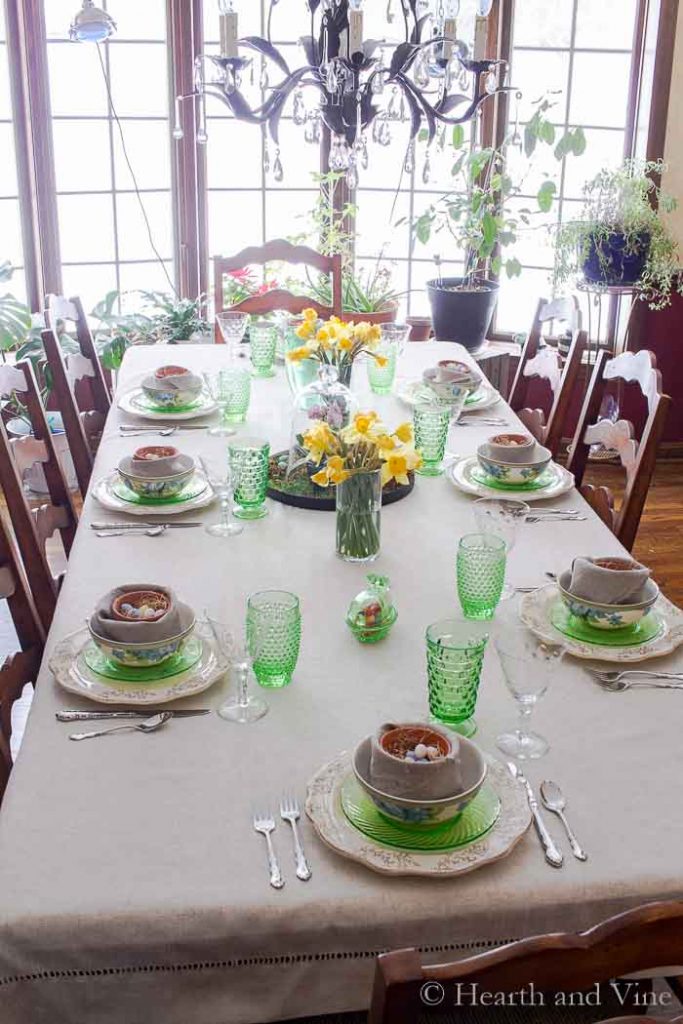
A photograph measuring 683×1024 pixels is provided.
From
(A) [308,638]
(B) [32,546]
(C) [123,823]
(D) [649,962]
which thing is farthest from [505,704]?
(B) [32,546]

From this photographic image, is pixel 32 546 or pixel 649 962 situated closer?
pixel 649 962

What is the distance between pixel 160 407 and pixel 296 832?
1.70 m

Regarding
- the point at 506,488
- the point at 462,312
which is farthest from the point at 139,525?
the point at 462,312

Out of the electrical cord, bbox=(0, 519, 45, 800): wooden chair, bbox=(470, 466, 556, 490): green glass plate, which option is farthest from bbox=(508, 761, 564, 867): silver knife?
the electrical cord

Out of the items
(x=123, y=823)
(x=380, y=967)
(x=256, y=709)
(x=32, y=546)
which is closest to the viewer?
(x=380, y=967)

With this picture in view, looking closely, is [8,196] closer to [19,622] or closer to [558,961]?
[19,622]

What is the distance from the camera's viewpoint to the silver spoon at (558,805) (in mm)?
1185

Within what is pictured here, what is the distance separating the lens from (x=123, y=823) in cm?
122

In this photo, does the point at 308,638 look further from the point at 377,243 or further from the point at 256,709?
the point at 377,243

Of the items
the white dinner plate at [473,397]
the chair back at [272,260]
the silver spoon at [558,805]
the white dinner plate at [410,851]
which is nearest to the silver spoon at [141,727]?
the white dinner plate at [410,851]

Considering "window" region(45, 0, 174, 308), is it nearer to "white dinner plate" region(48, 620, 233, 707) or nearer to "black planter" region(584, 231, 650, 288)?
"black planter" region(584, 231, 650, 288)

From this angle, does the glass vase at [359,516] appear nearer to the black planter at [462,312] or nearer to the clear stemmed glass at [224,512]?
the clear stemmed glass at [224,512]

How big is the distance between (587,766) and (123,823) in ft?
1.83

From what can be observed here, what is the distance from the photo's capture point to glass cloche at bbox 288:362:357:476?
200 centimetres
